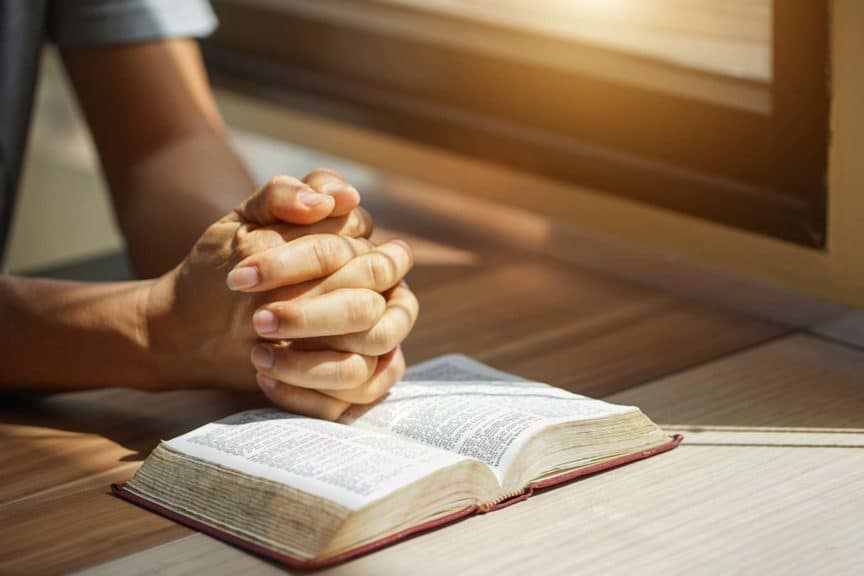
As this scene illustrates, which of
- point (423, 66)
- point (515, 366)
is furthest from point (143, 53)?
point (515, 366)

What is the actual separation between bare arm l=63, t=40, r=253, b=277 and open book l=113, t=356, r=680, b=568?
0.41m

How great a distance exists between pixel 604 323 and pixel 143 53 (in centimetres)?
63

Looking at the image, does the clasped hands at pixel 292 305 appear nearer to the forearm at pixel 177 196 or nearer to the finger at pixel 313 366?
the finger at pixel 313 366

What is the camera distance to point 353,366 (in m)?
0.88

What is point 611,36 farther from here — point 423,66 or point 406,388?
point 406,388

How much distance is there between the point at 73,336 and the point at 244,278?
0.77 feet

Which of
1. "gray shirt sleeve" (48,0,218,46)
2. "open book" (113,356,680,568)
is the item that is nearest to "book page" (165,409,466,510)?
"open book" (113,356,680,568)

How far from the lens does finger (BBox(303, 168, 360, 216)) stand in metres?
0.94

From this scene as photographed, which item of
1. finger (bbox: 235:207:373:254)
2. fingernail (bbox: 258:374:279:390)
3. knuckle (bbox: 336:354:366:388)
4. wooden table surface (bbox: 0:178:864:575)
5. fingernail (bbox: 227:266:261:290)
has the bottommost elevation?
wooden table surface (bbox: 0:178:864:575)

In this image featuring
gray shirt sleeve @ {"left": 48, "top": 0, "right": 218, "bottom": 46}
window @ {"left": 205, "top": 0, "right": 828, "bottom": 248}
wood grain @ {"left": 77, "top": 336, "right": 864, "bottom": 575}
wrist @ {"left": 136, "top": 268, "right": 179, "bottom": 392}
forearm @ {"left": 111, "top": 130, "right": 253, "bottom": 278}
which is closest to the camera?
wood grain @ {"left": 77, "top": 336, "right": 864, "bottom": 575}

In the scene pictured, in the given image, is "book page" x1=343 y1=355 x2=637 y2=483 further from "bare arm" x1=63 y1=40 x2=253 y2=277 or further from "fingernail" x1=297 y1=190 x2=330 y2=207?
"bare arm" x1=63 y1=40 x2=253 y2=277

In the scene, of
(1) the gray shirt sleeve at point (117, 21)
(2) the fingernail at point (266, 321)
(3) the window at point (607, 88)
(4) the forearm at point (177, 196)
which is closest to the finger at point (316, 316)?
(2) the fingernail at point (266, 321)

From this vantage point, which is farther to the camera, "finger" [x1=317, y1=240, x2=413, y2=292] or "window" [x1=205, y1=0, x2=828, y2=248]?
"window" [x1=205, y1=0, x2=828, y2=248]

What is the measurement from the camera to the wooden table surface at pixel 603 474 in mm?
732
